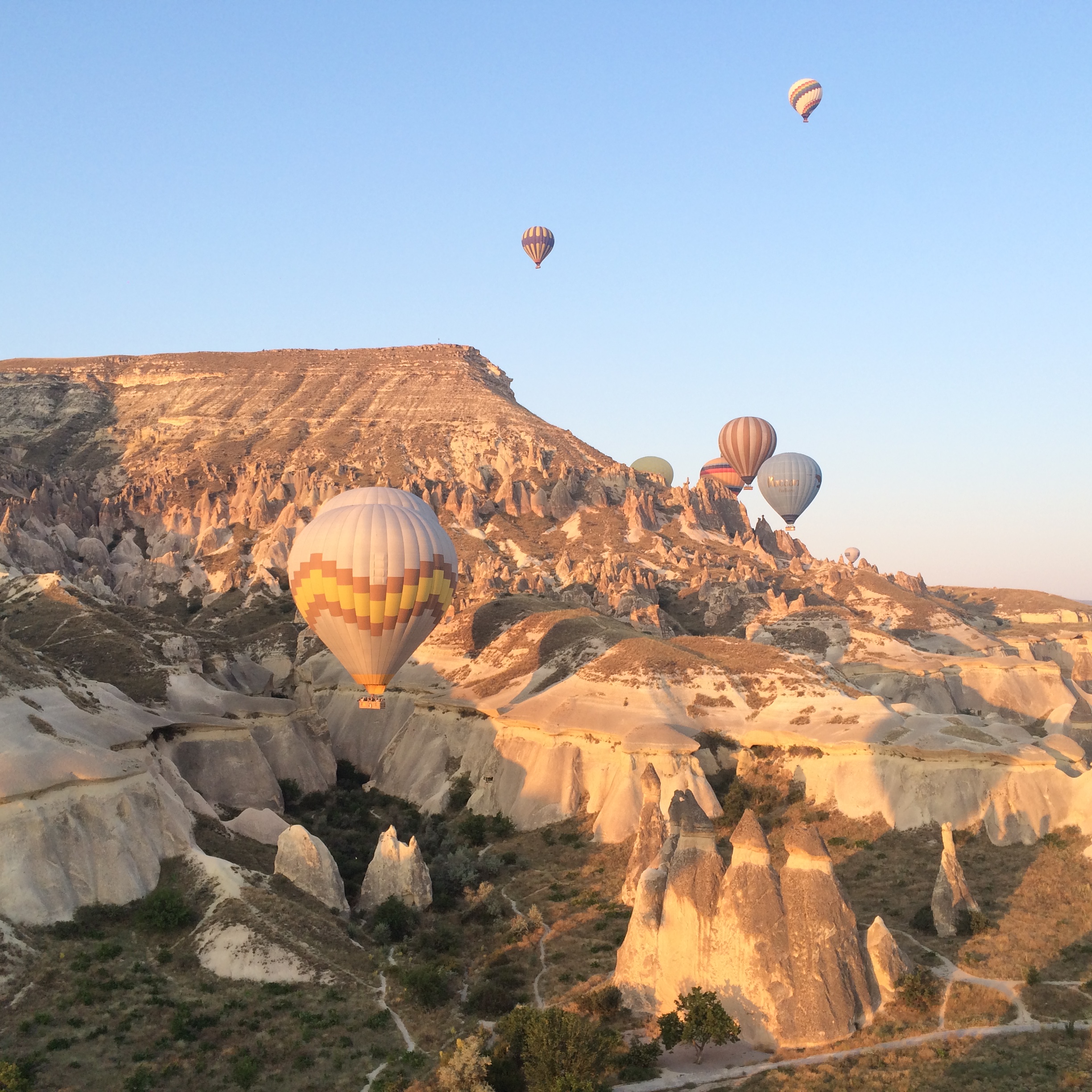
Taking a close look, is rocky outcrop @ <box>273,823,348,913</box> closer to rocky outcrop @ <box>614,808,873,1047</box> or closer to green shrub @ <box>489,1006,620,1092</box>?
green shrub @ <box>489,1006,620,1092</box>

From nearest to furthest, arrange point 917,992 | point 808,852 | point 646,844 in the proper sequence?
point 808,852
point 917,992
point 646,844

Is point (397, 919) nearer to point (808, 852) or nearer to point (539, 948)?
point (539, 948)

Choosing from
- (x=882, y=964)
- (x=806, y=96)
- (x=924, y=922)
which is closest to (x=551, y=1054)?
(x=882, y=964)

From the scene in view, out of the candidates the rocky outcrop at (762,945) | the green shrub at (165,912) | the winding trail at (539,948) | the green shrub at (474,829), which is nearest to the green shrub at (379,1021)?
the winding trail at (539,948)

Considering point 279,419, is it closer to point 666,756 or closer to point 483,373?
point 483,373

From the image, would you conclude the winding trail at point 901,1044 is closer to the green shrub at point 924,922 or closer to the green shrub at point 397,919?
the green shrub at point 924,922

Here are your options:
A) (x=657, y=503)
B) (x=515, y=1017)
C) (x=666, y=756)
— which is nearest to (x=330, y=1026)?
(x=515, y=1017)

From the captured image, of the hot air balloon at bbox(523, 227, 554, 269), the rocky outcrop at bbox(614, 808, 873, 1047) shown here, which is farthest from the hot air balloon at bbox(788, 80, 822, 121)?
the rocky outcrop at bbox(614, 808, 873, 1047)
